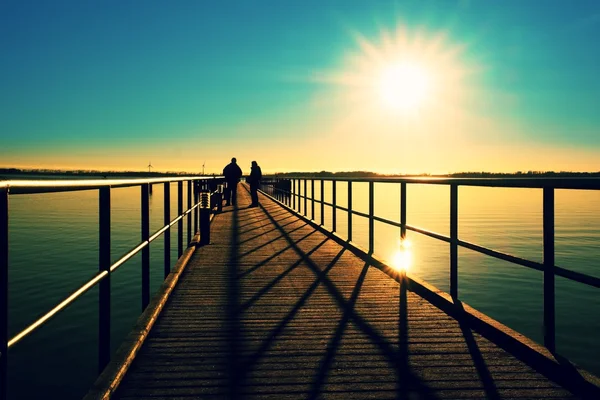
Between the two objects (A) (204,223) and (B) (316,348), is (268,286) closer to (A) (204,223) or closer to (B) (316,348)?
(B) (316,348)

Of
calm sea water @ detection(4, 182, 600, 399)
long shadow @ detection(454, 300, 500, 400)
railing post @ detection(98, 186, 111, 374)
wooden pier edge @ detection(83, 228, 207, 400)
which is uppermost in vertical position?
railing post @ detection(98, 186, 111, 374)

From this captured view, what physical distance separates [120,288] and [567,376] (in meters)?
10.2

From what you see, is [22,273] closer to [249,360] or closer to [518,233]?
[249,360]

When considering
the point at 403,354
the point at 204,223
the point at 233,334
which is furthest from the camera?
the point at 204,223

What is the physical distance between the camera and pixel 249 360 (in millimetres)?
3379

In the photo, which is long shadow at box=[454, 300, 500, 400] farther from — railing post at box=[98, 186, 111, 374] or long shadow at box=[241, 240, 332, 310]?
railing post at box=[98, 186, 111, 374]

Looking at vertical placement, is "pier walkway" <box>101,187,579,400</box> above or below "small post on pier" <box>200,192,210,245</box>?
below

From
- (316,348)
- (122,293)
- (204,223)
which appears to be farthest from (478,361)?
(122,293)

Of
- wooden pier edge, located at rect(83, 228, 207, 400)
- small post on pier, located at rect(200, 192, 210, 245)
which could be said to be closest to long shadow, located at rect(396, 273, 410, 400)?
wooden pier edge, located at rect(83, 228, 207, 400)

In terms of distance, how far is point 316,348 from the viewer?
361 cm

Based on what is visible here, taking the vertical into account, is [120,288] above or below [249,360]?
below

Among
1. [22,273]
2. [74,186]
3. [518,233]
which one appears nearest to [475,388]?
[74,186]

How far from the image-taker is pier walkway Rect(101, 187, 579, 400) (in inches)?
115

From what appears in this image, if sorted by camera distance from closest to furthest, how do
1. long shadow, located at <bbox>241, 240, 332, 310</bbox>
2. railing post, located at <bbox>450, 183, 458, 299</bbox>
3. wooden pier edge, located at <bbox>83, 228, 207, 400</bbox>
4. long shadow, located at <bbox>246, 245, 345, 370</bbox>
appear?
wooden pier edge, located at <bbox>83, 228, 207, 400</bbox> → long shadow, located at <bbox>246, 245, 345, 370</bbox> → railing post, located at <bbox>450, 183, 458, 299</bbox> → long shadow, located at <bbox>241, 240, 332, 310</bbox>
